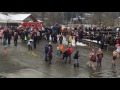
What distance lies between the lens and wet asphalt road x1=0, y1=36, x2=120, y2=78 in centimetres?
2128

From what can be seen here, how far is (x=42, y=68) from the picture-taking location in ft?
76.7

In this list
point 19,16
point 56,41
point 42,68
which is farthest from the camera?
point 19,16

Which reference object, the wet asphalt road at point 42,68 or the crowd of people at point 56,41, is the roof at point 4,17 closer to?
the crowd of people at point 56,41

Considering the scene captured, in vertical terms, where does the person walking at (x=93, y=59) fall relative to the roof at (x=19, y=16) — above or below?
below

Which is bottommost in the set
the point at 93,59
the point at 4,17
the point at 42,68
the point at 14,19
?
the point at 42,68

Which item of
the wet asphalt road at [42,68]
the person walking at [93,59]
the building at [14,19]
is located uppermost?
the building at [14,19]

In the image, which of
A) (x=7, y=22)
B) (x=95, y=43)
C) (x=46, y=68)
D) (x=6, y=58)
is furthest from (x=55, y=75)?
(x=7, y=22)

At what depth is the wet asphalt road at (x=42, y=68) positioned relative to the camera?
838 inches

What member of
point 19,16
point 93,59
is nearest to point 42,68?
point 93,59

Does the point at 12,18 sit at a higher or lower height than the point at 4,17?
lower

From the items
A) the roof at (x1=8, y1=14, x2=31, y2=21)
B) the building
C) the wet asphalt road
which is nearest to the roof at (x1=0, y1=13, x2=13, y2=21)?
the building

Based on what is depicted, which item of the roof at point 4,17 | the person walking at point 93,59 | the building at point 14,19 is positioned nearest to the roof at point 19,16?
the building at point 14,19

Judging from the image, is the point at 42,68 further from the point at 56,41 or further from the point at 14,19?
the point at 14,19
